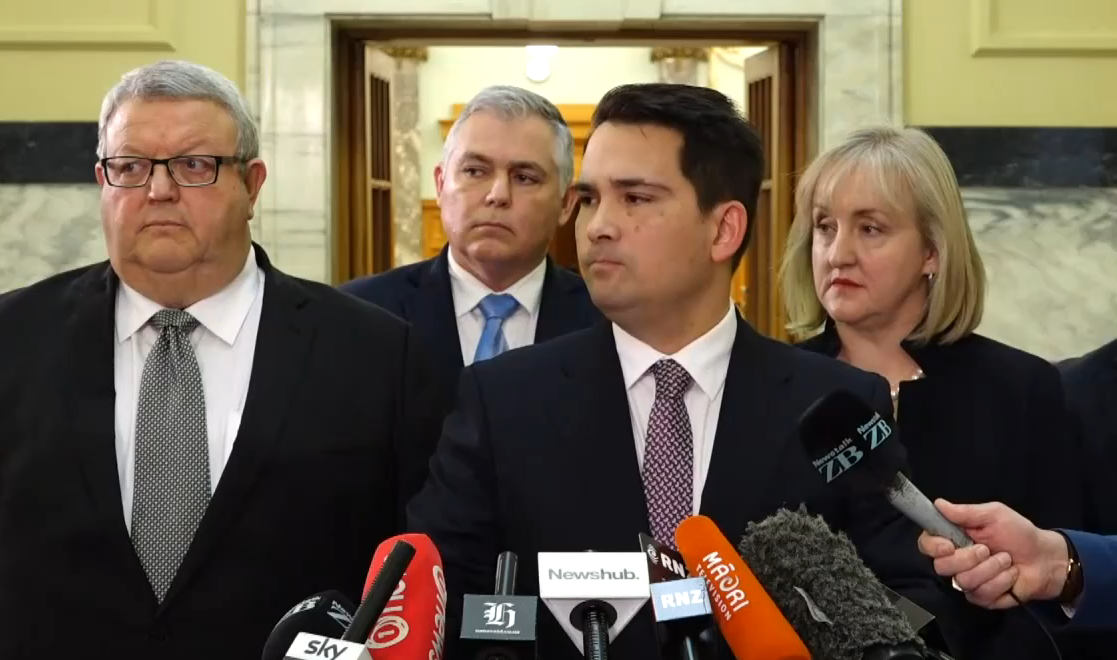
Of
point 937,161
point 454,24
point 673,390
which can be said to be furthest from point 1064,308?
point 673,390

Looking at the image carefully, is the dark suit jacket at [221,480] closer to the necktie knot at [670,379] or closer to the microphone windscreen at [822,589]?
the necktie knot at [670,379]

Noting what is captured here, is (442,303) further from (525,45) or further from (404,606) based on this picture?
(525,45)

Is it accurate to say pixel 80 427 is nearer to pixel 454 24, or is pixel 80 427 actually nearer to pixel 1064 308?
pixel 454 24

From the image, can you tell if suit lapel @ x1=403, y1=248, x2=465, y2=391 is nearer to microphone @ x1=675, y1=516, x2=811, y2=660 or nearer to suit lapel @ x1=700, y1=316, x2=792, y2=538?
suit lapel @ x1=700, y1=316, x2=792, y2=538

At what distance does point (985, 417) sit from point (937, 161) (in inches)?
21.1

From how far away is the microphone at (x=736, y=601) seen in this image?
4.15ft

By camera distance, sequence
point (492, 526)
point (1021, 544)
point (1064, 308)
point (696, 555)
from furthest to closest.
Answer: point (1064, 308)
point (492, 526)
point (1021, 544)
point (696, 555)

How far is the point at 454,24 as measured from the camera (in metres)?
5.75

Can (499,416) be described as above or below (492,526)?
above

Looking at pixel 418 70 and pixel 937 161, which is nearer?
pixel 937 161

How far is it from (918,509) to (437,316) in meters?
1.91

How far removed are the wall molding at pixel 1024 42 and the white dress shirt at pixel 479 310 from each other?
3.20 meters

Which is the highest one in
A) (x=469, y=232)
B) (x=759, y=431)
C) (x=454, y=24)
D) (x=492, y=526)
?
(x=454, y=24)

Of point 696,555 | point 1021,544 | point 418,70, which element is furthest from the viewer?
point 418,70
